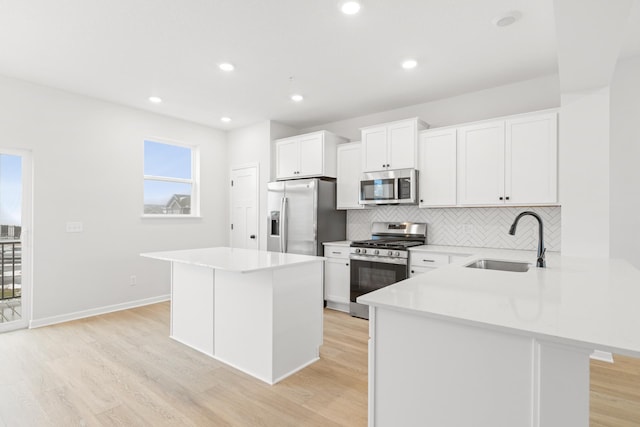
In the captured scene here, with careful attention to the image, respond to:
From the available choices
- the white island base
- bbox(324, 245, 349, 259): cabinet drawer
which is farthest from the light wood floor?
bbox(324, 245, 349, 259): cabinet drawer

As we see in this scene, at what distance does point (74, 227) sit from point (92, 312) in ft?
3.61

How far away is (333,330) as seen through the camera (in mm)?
3625

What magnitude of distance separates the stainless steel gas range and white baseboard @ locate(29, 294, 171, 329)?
2901 millimetres

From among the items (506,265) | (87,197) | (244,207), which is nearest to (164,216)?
(87,197)

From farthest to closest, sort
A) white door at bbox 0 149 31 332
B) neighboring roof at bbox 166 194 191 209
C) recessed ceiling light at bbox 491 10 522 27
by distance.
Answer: neighboring roof at bbox 166 194 191 209, white door at bbox 0 149 31 332, recessed ceiling light at bbox 491 10 522 27

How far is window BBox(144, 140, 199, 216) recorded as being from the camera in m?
4.90

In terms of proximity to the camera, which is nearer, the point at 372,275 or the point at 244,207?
the point at 372,275

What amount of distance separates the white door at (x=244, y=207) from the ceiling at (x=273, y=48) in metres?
1.47

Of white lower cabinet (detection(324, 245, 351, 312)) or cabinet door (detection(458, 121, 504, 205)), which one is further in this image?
white lower cabinet (detection(324, 245, 351, 312))

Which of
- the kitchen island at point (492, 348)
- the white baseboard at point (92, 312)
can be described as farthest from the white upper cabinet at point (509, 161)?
the white baseboard at point (92, 312)

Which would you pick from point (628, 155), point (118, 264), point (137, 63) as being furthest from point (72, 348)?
point (628, 155)

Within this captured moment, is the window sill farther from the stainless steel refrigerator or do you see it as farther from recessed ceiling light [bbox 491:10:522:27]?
recessed ceiling light [bbox 491:10:522:27]

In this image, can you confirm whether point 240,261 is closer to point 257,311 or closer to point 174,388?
point 257,311

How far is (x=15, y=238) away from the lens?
3.74 metres
